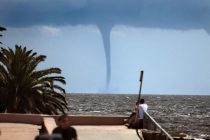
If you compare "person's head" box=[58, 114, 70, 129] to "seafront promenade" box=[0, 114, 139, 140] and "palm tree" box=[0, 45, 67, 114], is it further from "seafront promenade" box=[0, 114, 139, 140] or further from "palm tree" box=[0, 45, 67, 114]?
"palm tree" box=[0, 45, 67, 114]

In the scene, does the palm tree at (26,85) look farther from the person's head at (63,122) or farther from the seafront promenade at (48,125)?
the person's head at (63,122)

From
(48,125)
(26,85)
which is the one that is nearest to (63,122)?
(48,125)

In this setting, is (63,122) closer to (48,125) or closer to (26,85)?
(48,125)

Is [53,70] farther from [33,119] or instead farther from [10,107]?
[33,119]

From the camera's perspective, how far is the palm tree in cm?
3244

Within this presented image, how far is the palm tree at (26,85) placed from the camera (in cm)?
3244

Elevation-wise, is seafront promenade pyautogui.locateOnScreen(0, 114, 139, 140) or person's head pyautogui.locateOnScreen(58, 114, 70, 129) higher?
person's head pyautogui.locateOnScreen(58, 114, 70, 129)

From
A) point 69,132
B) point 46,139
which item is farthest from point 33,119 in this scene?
point 46,139

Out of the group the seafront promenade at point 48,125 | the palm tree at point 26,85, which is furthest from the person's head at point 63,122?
the palm tree at point 26,85

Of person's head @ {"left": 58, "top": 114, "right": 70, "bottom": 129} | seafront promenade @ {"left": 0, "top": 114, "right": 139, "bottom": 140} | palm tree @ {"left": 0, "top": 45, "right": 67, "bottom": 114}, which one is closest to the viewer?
person's head @ {"left": 58, "top": 114, "right": 70, "bottom": 129}

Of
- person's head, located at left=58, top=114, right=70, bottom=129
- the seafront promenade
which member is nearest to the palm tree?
the seafront promenade

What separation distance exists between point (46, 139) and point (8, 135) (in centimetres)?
1307

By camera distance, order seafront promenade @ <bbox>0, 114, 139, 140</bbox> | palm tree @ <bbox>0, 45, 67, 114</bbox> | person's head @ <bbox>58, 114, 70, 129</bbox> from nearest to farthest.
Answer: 1. person's head @ <bbox>58, 114, 70, 129</bbox>
2. seafront promenade @ <bbox>0, 114, 139, 140</bbox>
3. palm tree @ <bbox>0, 45, 67, 114</bbox>

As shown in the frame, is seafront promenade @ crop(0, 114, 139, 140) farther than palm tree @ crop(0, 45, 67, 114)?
No
